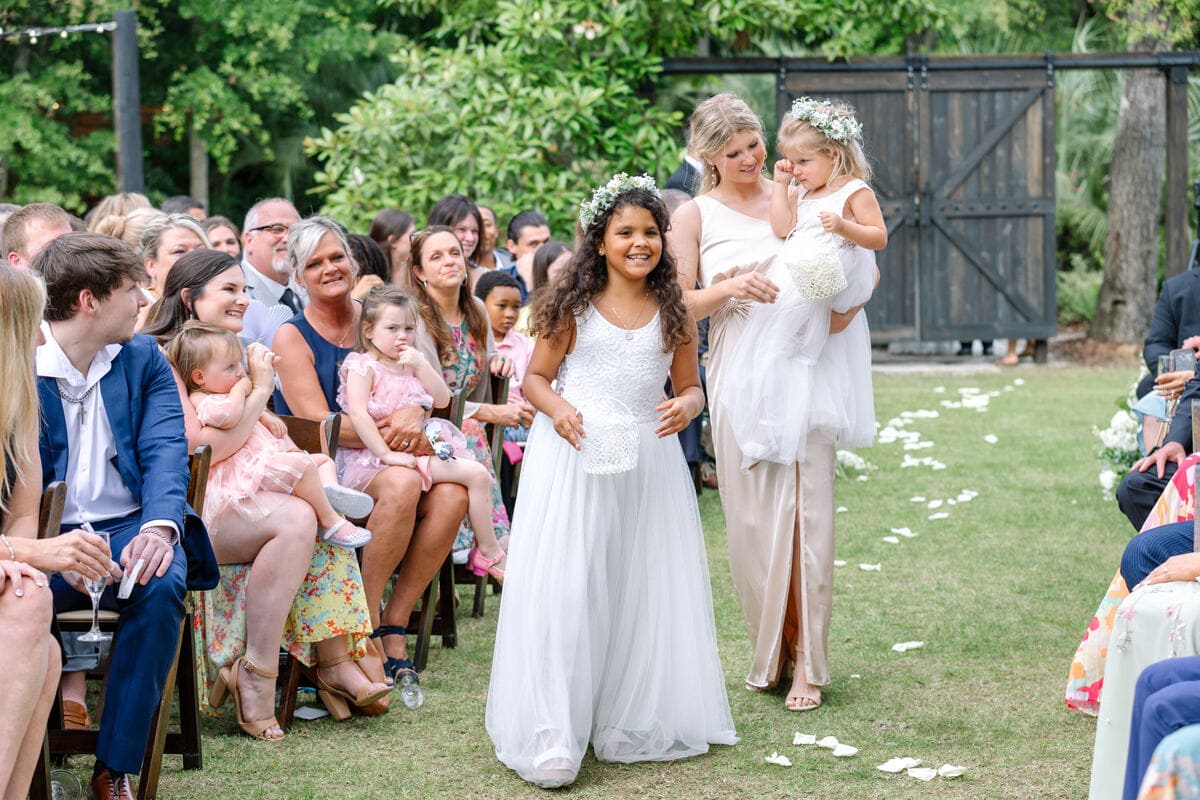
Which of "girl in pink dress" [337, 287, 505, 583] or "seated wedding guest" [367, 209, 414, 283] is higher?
"seated wedding guest" [367, 209, 414, 283]

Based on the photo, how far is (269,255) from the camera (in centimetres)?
709

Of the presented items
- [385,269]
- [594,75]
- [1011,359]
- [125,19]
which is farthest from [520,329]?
[1011,359]

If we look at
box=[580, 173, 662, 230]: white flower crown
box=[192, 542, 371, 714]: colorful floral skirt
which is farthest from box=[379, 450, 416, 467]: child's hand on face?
box=[580, 173, 662, 230]: white flower crown

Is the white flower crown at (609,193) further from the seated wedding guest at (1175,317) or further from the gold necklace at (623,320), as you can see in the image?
the seated wedding guest at (1175,317)

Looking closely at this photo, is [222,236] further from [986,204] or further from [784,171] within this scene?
[986,204]

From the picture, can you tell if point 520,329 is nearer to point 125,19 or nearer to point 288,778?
point 288,778

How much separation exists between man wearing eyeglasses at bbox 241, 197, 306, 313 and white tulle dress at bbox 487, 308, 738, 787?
2661 millimetres

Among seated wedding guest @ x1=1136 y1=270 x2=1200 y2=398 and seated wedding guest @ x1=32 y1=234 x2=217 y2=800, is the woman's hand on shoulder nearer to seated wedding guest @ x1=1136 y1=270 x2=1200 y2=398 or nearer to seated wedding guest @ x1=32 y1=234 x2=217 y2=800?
seated wedding guest @ x1=32 y1=234 x2=217 y2=800

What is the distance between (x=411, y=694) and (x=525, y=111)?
8.23 meters

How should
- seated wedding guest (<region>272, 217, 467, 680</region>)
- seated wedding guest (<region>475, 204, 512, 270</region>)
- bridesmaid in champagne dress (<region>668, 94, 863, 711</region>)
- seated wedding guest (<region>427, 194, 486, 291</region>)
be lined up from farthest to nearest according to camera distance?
1. seated wedding guest (<region>475, 204, 512, 270</region>)
2. seated wedding guest (<region>427, 194, 486, 291</region>)
3. seated wedding guest (<region>272, 217, 467, 680</region>)
4. bridesmaid in champagne dress (<region>668, 94, 863, 711</region>)

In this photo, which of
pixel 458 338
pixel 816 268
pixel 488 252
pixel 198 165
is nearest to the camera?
pixel 816 268

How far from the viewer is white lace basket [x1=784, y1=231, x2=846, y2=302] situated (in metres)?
4.91

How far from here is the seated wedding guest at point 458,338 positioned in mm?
6254

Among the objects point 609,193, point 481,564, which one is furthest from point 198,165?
point 609,193
